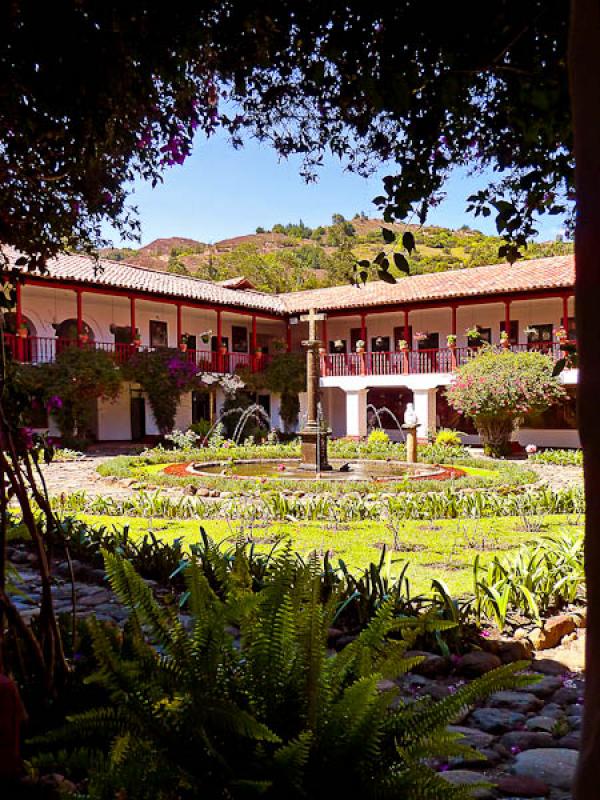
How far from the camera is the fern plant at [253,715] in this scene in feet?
5.24

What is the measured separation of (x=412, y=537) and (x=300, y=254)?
74.5 m

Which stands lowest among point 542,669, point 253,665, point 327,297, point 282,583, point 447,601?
point 542,669

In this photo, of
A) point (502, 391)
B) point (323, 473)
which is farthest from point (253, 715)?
point (502, 391)

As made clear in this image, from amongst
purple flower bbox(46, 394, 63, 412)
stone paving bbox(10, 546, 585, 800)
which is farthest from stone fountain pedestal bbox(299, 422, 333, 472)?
purple flower bbox(46, 394, 63, 412)

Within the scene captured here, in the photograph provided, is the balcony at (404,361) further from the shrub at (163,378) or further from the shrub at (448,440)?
the shrub at (163,378)

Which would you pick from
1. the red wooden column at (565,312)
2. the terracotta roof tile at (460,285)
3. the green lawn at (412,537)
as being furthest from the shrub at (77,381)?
the red wooden column at (565,312)

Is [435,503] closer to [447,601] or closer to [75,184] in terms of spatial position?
[447,601]

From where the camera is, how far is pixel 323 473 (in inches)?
539

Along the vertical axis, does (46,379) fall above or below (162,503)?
above

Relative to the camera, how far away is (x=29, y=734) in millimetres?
2133

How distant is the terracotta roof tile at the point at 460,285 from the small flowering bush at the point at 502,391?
3858mm

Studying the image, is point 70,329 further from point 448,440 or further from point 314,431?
point 448,440

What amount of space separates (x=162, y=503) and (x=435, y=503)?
3453mm

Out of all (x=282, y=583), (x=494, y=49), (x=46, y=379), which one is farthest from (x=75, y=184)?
(x=46, y=379)
